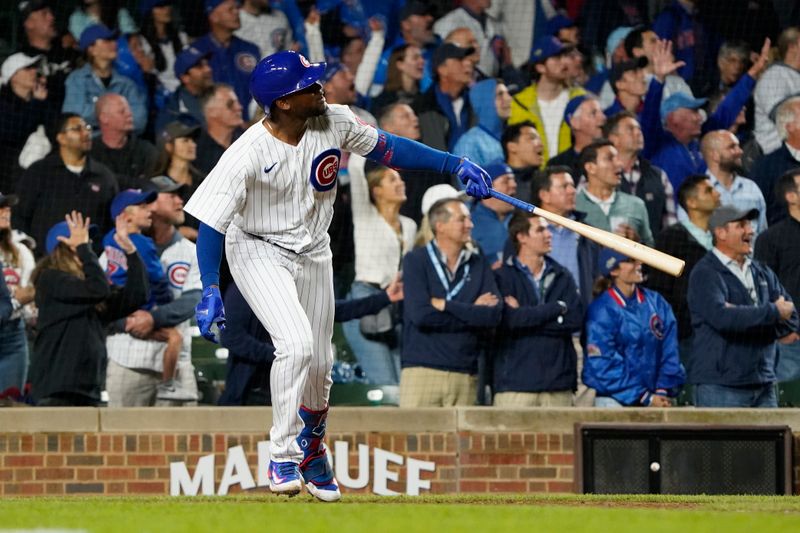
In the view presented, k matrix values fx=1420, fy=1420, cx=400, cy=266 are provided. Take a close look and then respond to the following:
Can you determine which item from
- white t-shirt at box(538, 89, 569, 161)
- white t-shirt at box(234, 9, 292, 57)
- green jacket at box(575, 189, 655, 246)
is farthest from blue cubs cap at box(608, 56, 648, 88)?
white t-shirt at box(234, 9, 292, 57)

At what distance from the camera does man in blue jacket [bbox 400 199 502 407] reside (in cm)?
941

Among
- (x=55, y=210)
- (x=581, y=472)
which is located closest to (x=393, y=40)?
(x=55, y=210)

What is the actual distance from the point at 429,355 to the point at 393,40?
2559 mm

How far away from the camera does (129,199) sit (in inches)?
381

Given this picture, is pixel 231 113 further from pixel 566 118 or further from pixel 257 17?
pixel 566 118

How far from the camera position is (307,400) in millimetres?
6008

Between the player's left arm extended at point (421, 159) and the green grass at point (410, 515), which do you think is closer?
the green grass at point (410, 515)

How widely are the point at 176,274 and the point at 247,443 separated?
4.15ft

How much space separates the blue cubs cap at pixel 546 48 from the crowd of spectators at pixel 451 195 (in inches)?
0.7

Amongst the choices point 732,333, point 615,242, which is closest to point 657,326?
point 732,333

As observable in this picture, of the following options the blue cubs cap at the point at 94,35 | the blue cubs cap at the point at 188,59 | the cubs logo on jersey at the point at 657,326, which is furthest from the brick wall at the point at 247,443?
the blue cubs cap at the point at 94,35

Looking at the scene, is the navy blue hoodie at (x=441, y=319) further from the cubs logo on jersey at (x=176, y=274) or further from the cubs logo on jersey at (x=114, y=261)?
the cubs logo on jersey at (x=114, y=261)

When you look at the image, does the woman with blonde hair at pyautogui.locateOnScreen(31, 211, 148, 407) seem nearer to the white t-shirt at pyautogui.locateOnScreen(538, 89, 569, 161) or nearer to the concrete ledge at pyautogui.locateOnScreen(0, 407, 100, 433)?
the concrete ledge at pyautogui.locateOnScreen(0, 407, 100, 433)

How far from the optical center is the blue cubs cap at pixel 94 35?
34.0 feet
